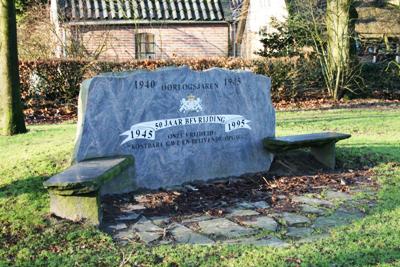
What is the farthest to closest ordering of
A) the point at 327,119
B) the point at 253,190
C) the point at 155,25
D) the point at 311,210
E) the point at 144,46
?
the point at 144,46
the point at 155,25
the point at 327,119
the point at 253,190
the point at 311,210

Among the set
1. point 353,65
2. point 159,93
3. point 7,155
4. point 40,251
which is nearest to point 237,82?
point 159,93

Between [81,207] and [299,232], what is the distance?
6.90 ft

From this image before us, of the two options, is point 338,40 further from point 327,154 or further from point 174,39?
point 327,154

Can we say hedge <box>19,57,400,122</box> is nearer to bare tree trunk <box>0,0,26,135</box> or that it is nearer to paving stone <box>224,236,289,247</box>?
bare tree trunk <box>0,0,26,135</box>

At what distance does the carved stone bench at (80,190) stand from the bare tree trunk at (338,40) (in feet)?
45.5

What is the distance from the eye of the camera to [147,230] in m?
5.40

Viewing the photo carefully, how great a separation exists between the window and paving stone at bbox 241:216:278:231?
1943 centimetres

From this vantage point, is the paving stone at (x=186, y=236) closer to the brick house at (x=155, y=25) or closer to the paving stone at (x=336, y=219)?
the paving stone at (x=336, y=219)

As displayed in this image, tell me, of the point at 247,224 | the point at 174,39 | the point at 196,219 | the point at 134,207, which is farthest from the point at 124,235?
the point at 174,39

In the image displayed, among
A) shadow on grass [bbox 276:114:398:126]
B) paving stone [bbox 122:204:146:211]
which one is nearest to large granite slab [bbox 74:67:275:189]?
paving stone [bbox 122:204:146:211]

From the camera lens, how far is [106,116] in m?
6.77

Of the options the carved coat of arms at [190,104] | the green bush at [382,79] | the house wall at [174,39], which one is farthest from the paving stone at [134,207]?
the house wall at [174,39]

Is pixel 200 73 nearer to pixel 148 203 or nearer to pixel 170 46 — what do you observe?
pixel 148 203

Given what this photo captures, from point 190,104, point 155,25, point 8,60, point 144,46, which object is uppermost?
point 155,25
